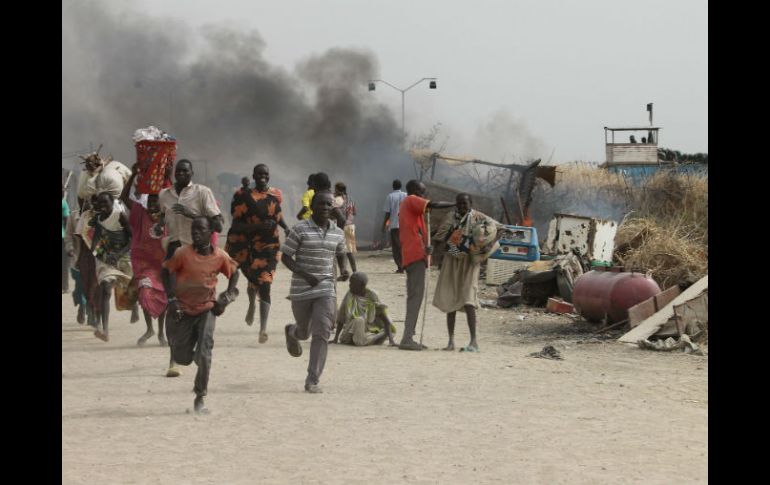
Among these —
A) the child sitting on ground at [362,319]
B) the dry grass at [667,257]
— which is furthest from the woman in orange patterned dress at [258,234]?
the dry grass at [667,257]

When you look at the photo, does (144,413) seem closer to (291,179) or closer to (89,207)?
(89,207)

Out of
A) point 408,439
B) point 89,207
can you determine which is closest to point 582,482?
point 408,439

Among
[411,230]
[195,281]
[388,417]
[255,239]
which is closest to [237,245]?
[255,239]

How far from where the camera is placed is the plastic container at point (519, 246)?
17.7 m

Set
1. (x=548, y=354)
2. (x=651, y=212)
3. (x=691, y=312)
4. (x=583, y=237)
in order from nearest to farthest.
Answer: (x=548, y=354)
(x=691, y=312)
(x=583, y=237)
(x=651, y=212)

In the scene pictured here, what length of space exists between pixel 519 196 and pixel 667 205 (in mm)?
3511

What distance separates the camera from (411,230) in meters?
10.6

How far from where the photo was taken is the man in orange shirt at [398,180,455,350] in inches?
412

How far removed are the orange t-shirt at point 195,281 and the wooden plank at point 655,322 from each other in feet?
17.7

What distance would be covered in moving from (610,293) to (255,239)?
4208 mm

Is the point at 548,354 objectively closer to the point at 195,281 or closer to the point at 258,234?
the point at 258,234

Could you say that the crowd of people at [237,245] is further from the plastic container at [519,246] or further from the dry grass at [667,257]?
the plastic container at [519,246]
